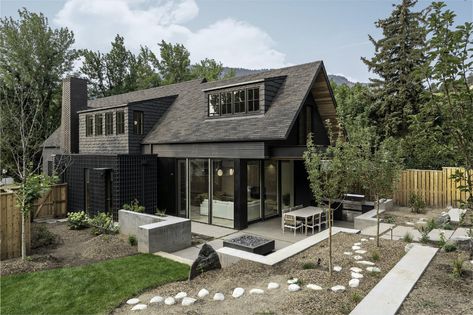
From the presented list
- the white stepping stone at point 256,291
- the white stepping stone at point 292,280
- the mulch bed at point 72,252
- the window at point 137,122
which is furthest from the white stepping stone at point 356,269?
the window at point 137,122

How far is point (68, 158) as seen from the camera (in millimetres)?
15125

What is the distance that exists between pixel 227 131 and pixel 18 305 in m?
8.58

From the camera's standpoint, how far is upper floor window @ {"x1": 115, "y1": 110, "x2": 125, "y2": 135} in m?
15.1

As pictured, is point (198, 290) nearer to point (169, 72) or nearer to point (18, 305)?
point (18, 305)

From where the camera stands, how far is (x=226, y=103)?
1356cm

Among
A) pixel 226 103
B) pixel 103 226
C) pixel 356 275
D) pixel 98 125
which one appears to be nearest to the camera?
pixel 356 275

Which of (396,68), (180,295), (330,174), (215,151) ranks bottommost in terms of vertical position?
(180,295)

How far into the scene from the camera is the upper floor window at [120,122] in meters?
15.1

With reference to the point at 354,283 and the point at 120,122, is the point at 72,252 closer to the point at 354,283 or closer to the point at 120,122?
the point at 120,122

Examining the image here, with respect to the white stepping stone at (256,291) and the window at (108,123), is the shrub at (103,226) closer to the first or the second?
the window at (108,123)

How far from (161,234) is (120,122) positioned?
8.47 meters

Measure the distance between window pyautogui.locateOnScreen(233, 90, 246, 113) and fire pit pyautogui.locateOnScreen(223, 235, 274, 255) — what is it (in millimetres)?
6211

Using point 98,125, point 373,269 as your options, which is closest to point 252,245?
point 373,269

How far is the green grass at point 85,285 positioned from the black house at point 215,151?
4914 mm
